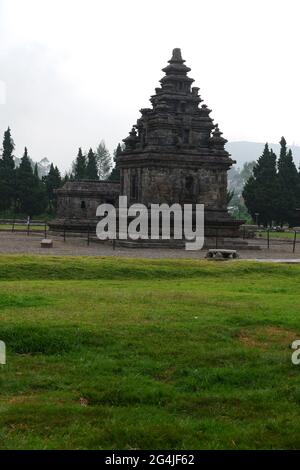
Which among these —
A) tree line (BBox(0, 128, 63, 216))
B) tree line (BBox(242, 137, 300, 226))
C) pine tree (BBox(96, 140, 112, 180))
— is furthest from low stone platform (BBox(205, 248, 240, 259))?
pine tree (BBox(96, 140, 112, 180))

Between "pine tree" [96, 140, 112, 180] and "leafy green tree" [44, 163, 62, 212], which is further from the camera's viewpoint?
"pine tree" [96, 140, 112, 180]

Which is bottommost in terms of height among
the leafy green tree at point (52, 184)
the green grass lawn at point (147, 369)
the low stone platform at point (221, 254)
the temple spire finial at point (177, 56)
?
the green grass lawn at point (147, 369)

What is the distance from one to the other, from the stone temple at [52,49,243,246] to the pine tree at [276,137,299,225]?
1029 inches

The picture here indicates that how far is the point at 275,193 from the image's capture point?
7119cm

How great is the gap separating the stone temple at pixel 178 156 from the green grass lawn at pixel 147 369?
26.5 meters

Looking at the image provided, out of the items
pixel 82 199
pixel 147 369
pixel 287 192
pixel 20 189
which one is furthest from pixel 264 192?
pixel 147 369

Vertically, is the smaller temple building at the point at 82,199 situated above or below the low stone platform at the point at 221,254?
above

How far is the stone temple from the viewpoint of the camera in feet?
145

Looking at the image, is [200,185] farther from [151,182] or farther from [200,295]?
[200,295]

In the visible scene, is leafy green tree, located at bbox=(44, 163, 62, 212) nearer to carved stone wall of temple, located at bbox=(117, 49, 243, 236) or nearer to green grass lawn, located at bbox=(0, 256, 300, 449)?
carved stone wall of temple, located at bbox=(117, 49, 243, 236)

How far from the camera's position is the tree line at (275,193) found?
71.2 m

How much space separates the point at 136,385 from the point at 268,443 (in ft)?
7.78

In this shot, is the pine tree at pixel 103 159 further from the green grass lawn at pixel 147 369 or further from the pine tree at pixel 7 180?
the green grass lawn at pixel 147 369

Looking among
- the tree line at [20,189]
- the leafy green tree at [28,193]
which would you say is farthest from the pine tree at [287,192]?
the leafy green tree at [28,193]
